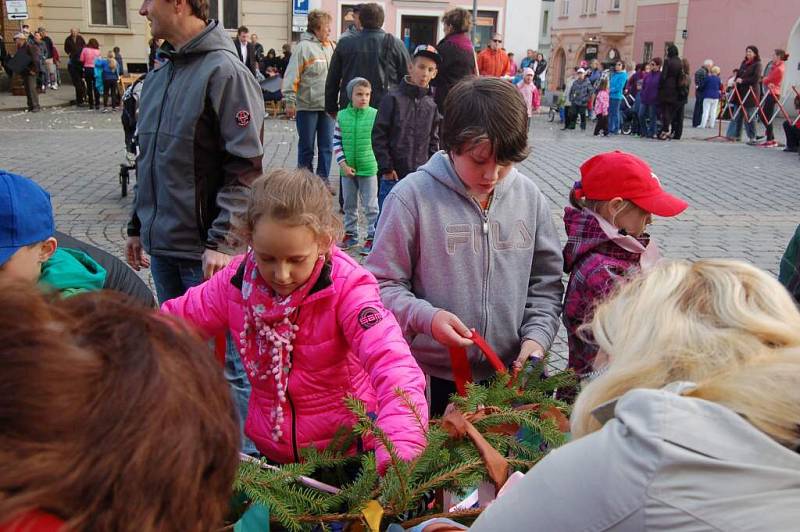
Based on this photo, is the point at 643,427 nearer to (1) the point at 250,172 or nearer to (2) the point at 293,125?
(1) the point at 250,172

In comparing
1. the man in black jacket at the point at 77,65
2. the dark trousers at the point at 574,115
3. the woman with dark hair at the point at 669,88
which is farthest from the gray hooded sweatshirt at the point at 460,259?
the man in black jacket at the point at 77,65

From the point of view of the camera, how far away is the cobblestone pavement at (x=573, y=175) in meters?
7.39

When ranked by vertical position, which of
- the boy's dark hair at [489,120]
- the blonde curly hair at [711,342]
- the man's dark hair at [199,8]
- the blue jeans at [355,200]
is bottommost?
the blue jeans at [355,200]

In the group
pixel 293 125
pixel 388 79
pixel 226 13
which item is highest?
pixel 226 13

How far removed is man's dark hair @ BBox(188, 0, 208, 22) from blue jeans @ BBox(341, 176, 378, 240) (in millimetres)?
3967

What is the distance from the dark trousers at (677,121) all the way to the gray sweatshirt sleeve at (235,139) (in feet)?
54.7

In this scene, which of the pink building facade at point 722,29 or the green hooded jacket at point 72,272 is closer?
the green hooded jacket at point 72,272

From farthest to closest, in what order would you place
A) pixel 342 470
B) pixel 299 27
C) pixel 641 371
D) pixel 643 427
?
pixel 299 27
pixel 342 470
pixel 641 371
pixel 643 427

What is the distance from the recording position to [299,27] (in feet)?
54.3

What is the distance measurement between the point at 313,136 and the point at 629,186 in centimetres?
649

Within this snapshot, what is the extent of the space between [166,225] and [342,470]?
1.60 meters

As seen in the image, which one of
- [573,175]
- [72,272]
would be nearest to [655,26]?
[573,175]

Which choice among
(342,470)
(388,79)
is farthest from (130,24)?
(342,470)

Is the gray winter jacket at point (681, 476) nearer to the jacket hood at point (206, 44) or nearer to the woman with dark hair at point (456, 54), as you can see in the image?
the jacket hood at point (206, 44)
